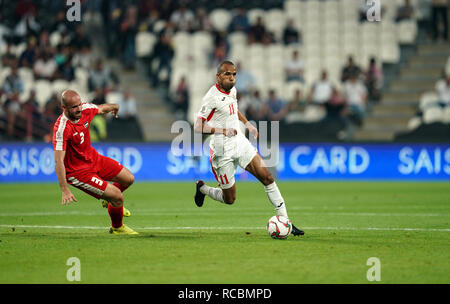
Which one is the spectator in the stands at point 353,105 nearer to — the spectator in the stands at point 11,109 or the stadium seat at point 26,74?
the spectator in the stands at point 11,109

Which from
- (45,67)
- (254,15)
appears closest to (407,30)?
(254,15)

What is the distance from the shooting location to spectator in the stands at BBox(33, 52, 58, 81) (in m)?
25.5

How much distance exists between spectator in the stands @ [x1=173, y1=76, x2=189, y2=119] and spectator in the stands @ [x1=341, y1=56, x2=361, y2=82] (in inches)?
195

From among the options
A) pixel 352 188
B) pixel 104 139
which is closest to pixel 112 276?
pixel 352 188

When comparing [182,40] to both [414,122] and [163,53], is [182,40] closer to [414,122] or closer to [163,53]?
[163,53]

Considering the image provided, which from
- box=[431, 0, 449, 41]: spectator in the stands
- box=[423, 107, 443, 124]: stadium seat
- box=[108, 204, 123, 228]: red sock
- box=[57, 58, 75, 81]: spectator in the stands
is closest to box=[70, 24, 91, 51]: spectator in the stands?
box=[57, 58, 75, 81]: spectator in the stands

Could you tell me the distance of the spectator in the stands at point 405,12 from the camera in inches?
1037

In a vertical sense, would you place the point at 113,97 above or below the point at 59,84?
below

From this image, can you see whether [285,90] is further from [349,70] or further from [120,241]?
[120,241]

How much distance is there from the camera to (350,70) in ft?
80.3

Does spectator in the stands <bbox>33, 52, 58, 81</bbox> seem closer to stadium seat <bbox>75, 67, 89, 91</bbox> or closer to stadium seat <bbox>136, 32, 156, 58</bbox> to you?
stadium seat <bbox>75, 67, 89, 91</bbox>

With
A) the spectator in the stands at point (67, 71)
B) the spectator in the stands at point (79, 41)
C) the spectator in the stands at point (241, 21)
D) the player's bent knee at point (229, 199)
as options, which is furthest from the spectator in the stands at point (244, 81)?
the player's bent knee at point (229, 199)

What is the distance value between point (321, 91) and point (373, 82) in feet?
5.88

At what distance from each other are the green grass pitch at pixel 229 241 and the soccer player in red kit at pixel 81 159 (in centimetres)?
52
